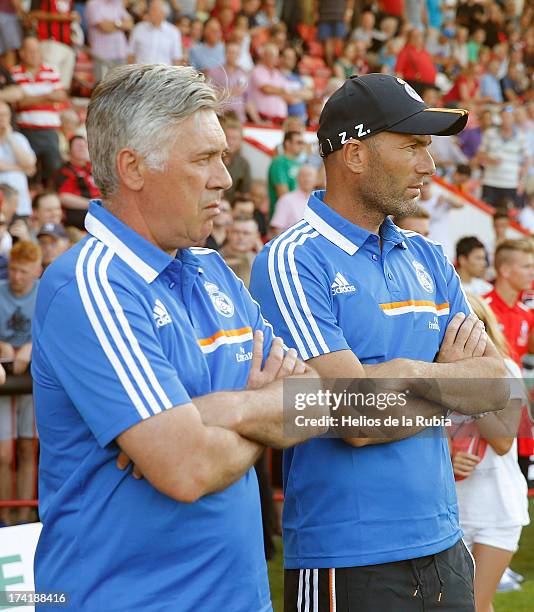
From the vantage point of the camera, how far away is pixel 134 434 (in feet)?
7.59

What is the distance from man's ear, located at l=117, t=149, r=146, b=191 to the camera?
98.8 inches

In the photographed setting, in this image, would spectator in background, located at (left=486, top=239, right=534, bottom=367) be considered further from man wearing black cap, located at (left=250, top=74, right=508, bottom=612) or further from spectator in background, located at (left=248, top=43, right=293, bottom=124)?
spectator in background, located at (left=248, top=43, right=293, bottom=124)

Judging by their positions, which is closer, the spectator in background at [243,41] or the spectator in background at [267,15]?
the spectator in background at [243,41]

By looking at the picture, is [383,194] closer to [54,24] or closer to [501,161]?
[54,24]

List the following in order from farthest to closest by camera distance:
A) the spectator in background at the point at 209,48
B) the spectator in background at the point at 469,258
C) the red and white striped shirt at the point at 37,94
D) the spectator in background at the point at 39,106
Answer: the spectator in background at the point at 209,48, the red and white striped shirt at the point at 37,94, the spectator in background at the point at 39,106, the spectator in background at the point at 469,258

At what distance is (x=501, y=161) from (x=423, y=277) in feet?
45.5

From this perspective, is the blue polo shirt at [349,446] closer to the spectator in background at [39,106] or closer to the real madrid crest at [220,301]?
the real madrid crest at [220,301]

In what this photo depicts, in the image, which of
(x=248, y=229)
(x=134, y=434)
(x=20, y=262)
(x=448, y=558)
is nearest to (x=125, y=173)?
(x=134, y=434)

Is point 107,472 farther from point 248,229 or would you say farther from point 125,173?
point 248,229

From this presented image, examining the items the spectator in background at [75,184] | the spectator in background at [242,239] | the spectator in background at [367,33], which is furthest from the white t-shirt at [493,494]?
the spectator in background at [367,33]

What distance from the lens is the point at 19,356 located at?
21.7 ft

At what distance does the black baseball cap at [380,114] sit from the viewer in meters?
3.25

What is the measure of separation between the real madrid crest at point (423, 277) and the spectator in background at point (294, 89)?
11.9 meters

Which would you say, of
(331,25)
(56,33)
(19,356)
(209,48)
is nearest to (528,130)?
(331,25)
